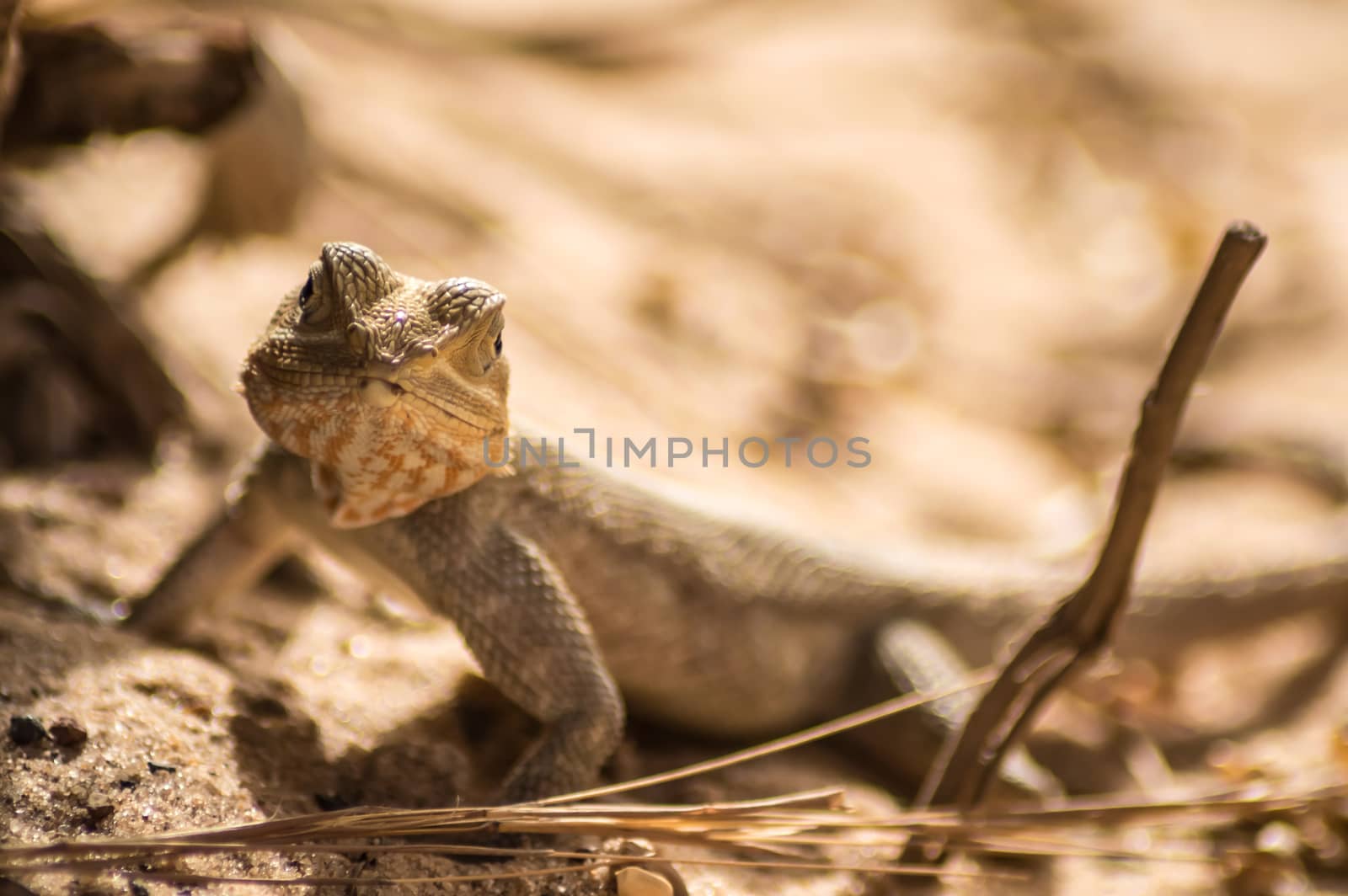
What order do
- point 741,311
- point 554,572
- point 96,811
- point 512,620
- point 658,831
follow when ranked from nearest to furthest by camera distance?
1. point 96,811
2. point 658,831
3. point 512,620
4. point 554,572
5. point 741,311

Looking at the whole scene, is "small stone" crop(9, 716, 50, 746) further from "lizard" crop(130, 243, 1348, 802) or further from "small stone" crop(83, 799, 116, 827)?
"lizard" crop(130, 243, 1348, 802)

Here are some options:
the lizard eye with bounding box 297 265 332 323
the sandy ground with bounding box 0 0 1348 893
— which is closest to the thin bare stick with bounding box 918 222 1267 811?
the sandy ground with bounding box 0 0 1348 893

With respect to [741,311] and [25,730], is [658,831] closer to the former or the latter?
[25,730]

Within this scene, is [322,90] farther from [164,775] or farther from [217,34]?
[164,775]

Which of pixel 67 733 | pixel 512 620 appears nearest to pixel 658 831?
pixel 512 620

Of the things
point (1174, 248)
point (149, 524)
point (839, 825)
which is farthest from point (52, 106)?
point (1174, 248)

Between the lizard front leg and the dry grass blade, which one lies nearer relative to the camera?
the dry grass blade
